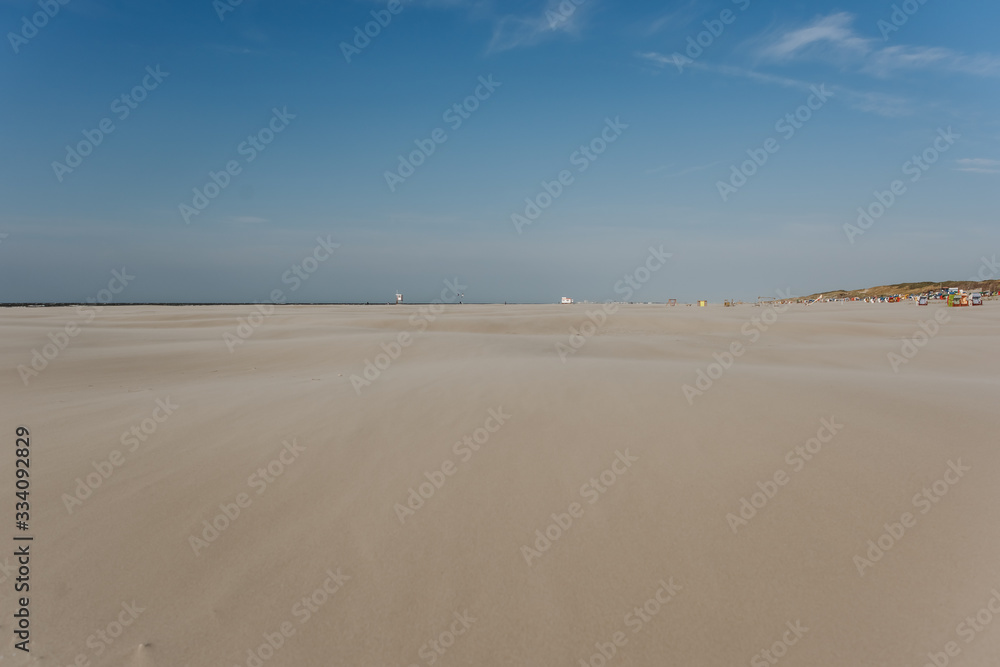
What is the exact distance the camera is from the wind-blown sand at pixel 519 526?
2.11m

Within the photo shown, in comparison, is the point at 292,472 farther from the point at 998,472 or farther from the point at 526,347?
the point at 526,347

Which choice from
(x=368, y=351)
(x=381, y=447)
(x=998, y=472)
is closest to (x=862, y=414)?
(x=998, y=472)

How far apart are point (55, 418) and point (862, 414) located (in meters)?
7.17

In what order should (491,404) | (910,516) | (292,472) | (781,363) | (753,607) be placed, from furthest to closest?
(781,363) < (491,404) < (292,472) < (910,516) < (753,607)

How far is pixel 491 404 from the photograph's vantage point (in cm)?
458

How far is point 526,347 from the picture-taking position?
9.21 m

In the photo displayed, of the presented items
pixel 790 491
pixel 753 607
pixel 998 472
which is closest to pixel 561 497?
pixel 753 607

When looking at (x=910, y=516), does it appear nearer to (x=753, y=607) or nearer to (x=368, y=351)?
(x=753, y=607)

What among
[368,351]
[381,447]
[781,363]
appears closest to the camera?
[381,447]

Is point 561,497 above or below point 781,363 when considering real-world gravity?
below

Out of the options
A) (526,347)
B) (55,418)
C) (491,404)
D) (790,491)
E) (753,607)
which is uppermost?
(526,347)

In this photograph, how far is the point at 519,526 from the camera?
278 centimetres

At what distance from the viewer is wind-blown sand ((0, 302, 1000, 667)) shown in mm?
2113

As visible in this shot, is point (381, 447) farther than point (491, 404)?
No
